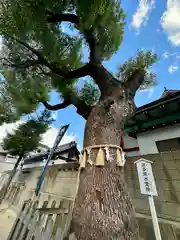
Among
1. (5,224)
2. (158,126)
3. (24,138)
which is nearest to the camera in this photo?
(5,224)

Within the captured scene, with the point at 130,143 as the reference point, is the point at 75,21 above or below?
above

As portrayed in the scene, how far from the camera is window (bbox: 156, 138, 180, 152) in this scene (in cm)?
367

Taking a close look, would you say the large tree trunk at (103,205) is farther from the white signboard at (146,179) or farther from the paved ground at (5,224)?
the paved ground at (5,224)

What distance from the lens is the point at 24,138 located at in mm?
6793

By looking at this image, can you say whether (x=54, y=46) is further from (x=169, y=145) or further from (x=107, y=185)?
(x=169, y=145)

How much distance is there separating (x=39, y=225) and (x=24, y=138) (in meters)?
5.64

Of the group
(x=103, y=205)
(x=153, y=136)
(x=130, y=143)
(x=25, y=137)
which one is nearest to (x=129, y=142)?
(x=130, y=143)

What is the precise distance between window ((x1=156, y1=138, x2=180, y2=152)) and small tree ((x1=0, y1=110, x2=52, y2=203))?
564 centimetres

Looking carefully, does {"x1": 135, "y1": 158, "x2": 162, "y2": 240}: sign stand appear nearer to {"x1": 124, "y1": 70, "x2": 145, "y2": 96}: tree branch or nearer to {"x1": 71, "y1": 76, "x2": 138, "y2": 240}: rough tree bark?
{"x1": 71, "y1": 76, "x2": 138, "y2": 240}: rough tree bark

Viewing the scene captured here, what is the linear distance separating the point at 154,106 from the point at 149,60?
134cm

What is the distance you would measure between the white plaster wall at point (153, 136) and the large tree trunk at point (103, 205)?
8.74ft

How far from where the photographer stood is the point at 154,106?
4.05 metres

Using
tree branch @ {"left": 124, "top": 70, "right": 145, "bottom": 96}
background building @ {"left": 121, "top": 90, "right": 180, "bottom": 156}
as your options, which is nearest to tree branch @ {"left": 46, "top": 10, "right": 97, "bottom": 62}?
tree branch @ {"left": 124, "top": 70, "right": 145, "bottom": 96}

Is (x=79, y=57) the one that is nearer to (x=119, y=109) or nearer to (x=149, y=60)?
(x=149, y=60)
